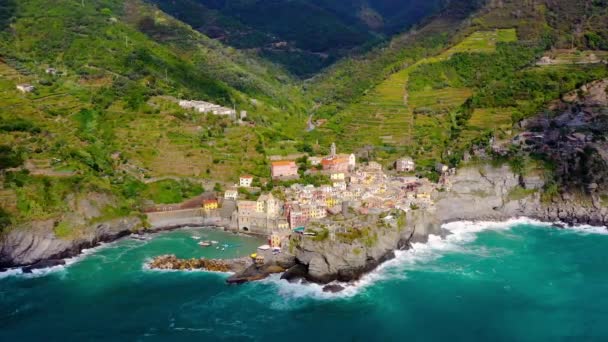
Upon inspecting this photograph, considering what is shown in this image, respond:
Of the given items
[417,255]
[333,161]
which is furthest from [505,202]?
[333,161]

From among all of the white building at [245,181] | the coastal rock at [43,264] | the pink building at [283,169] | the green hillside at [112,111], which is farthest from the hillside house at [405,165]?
the coastal rock at [43,264]

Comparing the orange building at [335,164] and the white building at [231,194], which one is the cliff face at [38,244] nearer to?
the white building at [231,194]

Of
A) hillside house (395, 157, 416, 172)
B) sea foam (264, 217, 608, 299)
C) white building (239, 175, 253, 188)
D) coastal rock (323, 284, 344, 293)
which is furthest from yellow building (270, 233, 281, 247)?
hillside house (395, 157, 416, 172)

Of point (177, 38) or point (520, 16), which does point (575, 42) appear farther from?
point (177, 38)

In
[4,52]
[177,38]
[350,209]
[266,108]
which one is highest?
[177,38]

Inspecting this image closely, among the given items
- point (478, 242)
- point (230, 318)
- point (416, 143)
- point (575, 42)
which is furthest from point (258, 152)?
point (575, 42)

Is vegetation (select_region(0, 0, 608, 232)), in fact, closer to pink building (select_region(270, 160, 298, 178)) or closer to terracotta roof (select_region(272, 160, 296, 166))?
pink building (select_region(270, 160, 298, 178))

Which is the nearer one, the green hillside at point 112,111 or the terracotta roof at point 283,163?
the green hillside at point 112,111
